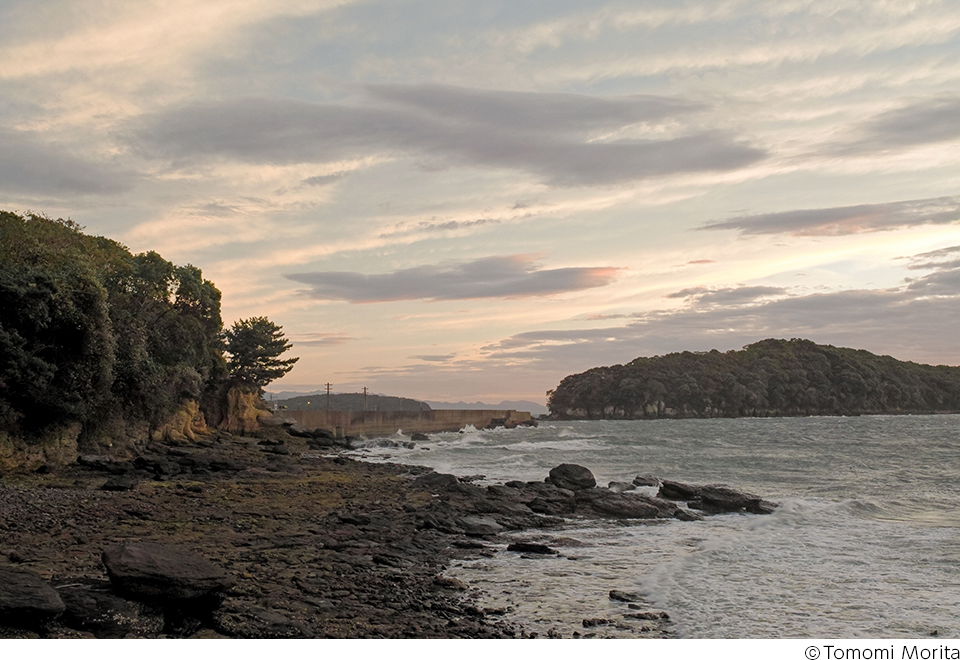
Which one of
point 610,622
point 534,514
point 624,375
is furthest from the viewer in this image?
point 624,375

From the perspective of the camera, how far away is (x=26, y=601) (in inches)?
331

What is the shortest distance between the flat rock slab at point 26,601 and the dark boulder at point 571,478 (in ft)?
67.6

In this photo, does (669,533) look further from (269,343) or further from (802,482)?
(269,343)

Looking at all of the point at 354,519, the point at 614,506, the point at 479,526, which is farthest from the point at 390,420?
the point at 354,519

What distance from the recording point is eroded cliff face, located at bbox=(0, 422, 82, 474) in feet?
81.5

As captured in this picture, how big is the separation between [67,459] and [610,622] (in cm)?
2423

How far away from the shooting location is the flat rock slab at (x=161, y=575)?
9.49m

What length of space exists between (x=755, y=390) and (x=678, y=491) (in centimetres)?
16286

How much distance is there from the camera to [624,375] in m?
189

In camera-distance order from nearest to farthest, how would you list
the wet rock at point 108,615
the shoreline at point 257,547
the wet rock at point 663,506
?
the wet rock at point 108,615 → the shoreline at point 257,547 → the wet rock at point 663,506

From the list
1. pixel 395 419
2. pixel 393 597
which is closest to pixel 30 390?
pixel 393 597

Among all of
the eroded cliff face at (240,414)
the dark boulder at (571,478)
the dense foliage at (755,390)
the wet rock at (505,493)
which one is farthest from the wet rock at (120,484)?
the dense foliage at (755,390)

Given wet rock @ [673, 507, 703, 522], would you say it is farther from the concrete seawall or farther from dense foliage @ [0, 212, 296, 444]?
the concrete seawall

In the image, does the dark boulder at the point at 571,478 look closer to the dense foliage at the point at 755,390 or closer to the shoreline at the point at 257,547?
the shoreline at the point at 257,547
